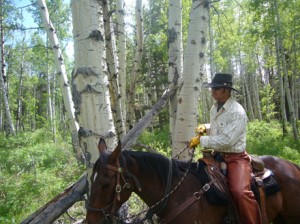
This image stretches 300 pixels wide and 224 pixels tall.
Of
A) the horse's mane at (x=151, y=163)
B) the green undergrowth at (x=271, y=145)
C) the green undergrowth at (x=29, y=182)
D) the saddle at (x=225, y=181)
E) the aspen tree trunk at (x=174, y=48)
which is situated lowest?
the green undergrowth at (x=271, y=145)

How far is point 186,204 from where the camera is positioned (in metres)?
3.26

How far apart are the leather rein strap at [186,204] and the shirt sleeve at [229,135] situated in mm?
491

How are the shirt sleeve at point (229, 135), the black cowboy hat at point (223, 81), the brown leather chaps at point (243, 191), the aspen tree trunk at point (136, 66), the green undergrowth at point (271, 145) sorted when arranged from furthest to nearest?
the green undergrowth at point (271, 145), the aspen tree trunk at point (136, 66), the black cowboy hat at point (223, 81), the shirt sleeve at point (229, 135), the brown leather chaps at point (243, 191)

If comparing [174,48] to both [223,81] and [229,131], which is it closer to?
[223,81]

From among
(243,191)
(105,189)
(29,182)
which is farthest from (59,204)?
(29,182)

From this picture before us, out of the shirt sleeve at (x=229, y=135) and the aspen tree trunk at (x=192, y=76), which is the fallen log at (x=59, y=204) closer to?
the shirt sleeve at (x=229, y=135)

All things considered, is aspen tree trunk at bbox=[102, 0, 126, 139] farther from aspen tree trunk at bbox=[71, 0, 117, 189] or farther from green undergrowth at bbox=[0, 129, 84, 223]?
aspen tree trunk at bbox=[71, 0, 117, 189]

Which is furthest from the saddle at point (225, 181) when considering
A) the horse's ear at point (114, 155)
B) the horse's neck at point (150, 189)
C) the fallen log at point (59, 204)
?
the fallen log at point (59, 204)

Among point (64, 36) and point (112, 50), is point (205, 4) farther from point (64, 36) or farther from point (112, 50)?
point (64, 36)

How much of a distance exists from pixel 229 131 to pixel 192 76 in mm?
1668

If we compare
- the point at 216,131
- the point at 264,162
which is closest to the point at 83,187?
the point at 216,131

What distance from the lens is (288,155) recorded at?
448 inches

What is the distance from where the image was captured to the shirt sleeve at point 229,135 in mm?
3562

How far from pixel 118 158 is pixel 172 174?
2.41 feet
